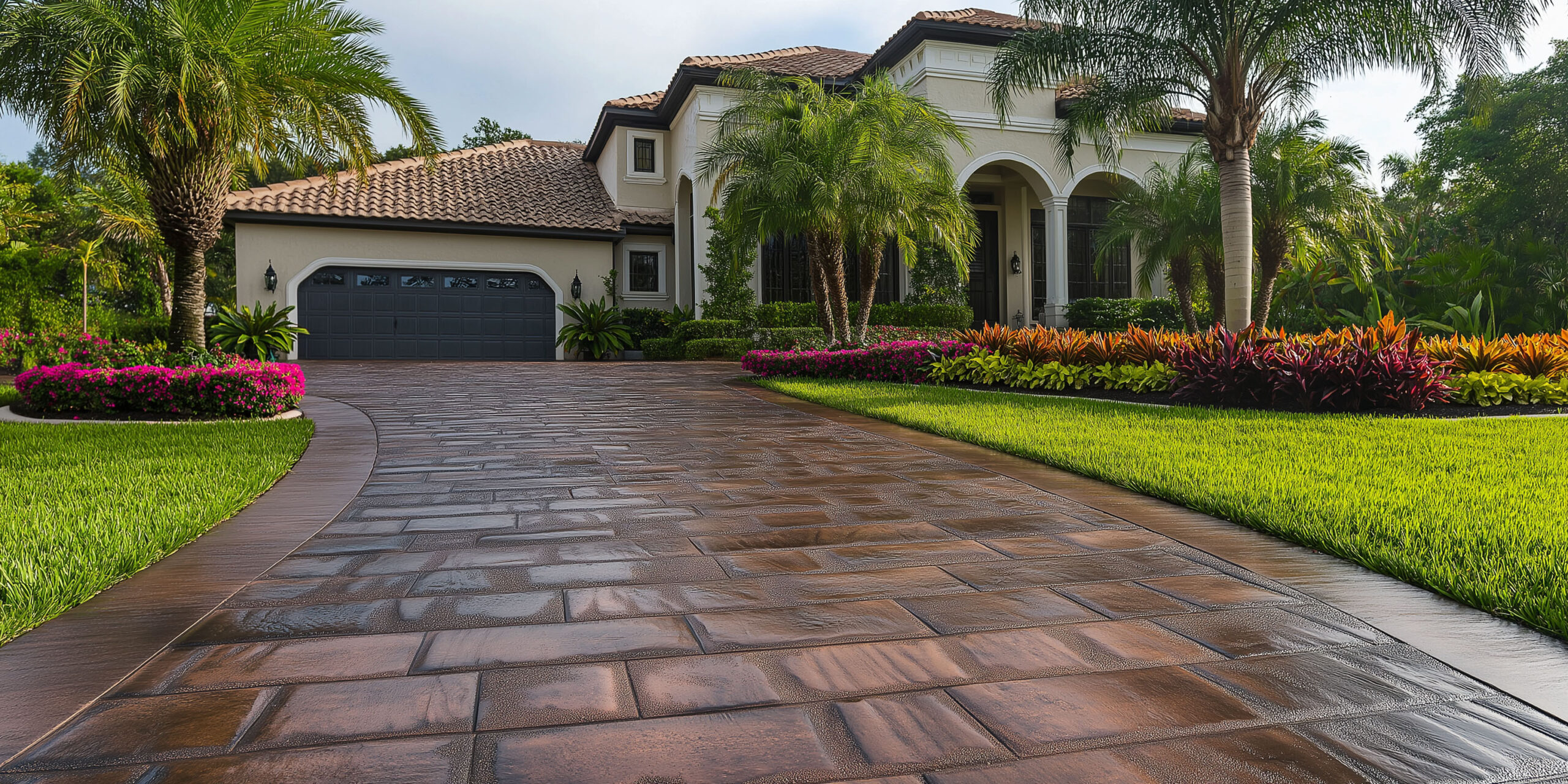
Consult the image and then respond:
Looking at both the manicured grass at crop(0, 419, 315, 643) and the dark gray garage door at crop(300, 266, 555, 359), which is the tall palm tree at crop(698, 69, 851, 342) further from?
the manicured grass at crop(0, 419, 315, 643)

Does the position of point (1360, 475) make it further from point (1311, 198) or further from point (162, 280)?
point (162, 280)

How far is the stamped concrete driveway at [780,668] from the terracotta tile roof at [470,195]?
1981 cm

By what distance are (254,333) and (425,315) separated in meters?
4.51

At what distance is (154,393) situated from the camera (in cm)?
899

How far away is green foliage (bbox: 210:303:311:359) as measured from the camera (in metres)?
18.5

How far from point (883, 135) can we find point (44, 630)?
46.9ft

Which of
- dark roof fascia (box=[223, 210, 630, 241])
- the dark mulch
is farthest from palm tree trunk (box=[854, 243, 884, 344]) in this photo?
dark roof fascia (box=[223, 210, 630, 241])

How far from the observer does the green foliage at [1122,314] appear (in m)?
22.7

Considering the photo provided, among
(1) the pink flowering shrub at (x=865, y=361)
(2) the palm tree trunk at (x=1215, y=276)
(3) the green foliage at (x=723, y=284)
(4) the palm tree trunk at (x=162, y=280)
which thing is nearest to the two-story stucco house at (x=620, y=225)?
(3) the green foliage at (x=723, y=284)

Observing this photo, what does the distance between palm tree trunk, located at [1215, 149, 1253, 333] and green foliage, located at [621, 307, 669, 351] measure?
1420cm

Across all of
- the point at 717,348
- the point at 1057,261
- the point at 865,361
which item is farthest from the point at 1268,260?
the point at 717,348

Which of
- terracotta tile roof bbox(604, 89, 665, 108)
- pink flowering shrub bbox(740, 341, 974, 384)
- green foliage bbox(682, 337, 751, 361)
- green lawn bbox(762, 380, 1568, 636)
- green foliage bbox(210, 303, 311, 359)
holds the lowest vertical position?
green lawn bbox(762, 380, 1568, 636)

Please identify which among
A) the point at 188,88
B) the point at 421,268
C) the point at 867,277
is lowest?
the point at 867,277

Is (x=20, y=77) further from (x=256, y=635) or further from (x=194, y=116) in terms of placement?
(x=256, y=635)
